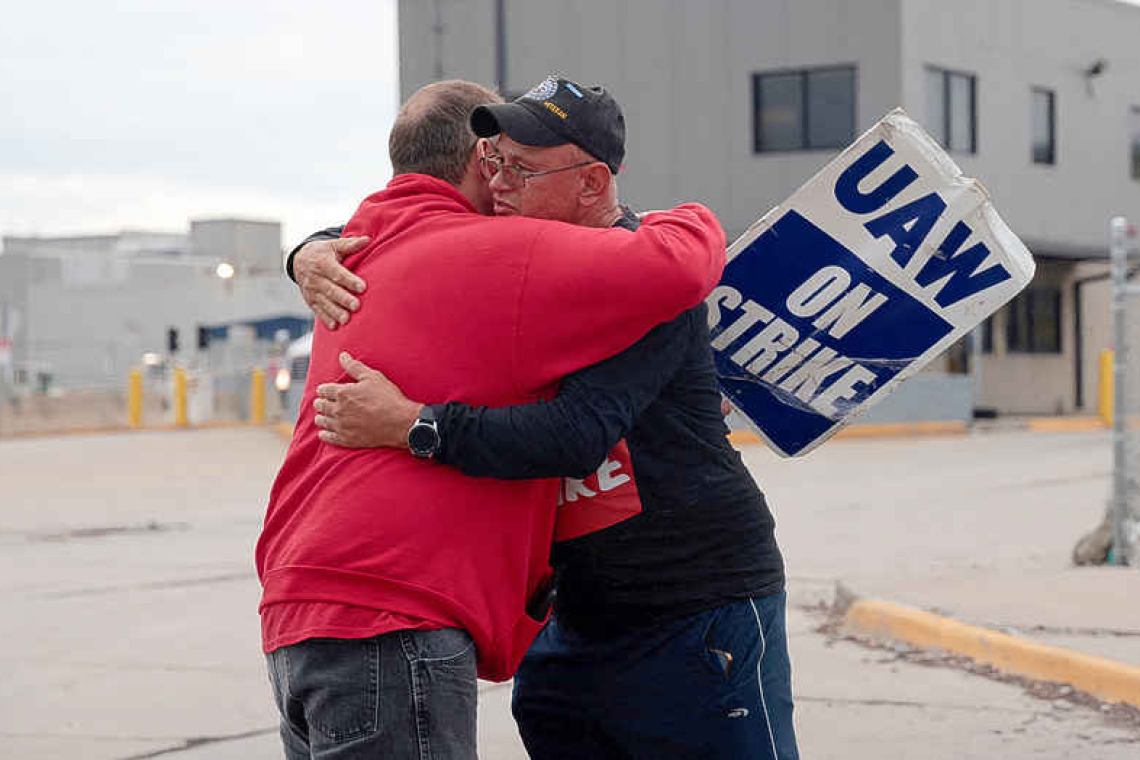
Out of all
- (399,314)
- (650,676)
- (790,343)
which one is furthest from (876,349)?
(399,314)

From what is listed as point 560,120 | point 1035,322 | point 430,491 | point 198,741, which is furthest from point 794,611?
point 1035,322

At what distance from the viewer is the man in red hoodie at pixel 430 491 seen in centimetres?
245

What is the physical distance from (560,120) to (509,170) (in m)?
0.13

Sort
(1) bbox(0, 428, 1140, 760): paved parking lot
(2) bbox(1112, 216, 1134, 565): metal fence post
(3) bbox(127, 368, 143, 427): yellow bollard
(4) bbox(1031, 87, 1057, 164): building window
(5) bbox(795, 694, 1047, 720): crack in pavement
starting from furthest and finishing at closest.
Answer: (3) bbox(127, 368, 143, 427): yellow bollard, (4) bbox(1031, 87, 1057, 164): building window, (2) bbox(1112, 216, 1134, 565): metal fence post, (5) bbox(795, 694, 1047, 720): crack in pavement, (1) bbox(0, 428, 1140, 760): paved parking lot

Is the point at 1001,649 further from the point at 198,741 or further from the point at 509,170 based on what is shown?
the point at 509,170

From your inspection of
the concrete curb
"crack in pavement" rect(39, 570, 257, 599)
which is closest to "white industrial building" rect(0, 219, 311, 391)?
"crack in pavement" rect(39, 570, 257, 599)

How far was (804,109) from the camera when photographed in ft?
94.9

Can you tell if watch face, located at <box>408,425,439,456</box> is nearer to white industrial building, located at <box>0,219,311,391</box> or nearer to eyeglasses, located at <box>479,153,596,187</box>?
eyeglasses, located at <box>479,153,596,187</box>

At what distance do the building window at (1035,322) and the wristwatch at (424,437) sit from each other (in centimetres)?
3132

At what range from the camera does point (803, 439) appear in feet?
11.0

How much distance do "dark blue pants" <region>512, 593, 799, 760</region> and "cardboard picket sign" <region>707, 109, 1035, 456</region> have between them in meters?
0.51

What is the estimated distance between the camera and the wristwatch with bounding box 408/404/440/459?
2477mm

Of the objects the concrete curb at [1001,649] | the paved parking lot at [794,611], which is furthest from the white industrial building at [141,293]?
the concrete curb at [1001,649]

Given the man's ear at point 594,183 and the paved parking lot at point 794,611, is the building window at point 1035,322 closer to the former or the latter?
the paved parking lot at point 794,611
